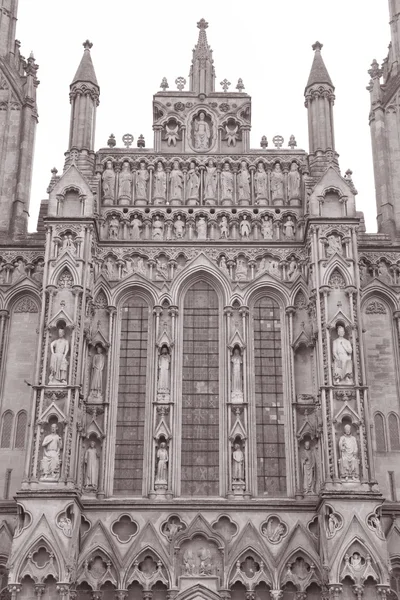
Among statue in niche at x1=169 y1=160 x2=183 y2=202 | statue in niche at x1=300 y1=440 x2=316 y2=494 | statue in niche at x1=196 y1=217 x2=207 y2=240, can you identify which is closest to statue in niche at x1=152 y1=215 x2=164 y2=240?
statue in niche at x1=169 y1=160 x2=183 y2=202

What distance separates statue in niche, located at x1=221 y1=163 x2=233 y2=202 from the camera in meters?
29.7

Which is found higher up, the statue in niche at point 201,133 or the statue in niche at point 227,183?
the statue in niche at point 201,133

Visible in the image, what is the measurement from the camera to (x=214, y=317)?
92.8ft

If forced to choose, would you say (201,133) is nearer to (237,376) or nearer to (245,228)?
(245,228)

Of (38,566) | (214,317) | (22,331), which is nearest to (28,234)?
(22,331)

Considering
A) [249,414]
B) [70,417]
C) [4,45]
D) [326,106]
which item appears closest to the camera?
[70,417]

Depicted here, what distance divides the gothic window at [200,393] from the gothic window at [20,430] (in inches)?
169

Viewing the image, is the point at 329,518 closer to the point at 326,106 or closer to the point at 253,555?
the point at 253,555

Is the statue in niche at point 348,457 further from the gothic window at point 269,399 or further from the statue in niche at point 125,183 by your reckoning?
the statue in niche at point 125,183

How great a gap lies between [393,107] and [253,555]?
1536cm

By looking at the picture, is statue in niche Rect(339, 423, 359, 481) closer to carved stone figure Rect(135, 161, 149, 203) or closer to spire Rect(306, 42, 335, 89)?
carved stone figure Rect(135, 161, 149, 203)

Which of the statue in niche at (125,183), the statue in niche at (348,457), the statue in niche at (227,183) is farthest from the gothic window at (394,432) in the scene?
the statue in niche at (125,183)

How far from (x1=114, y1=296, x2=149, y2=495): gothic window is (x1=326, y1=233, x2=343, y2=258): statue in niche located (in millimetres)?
5407

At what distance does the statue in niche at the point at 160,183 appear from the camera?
29750 millimetres
